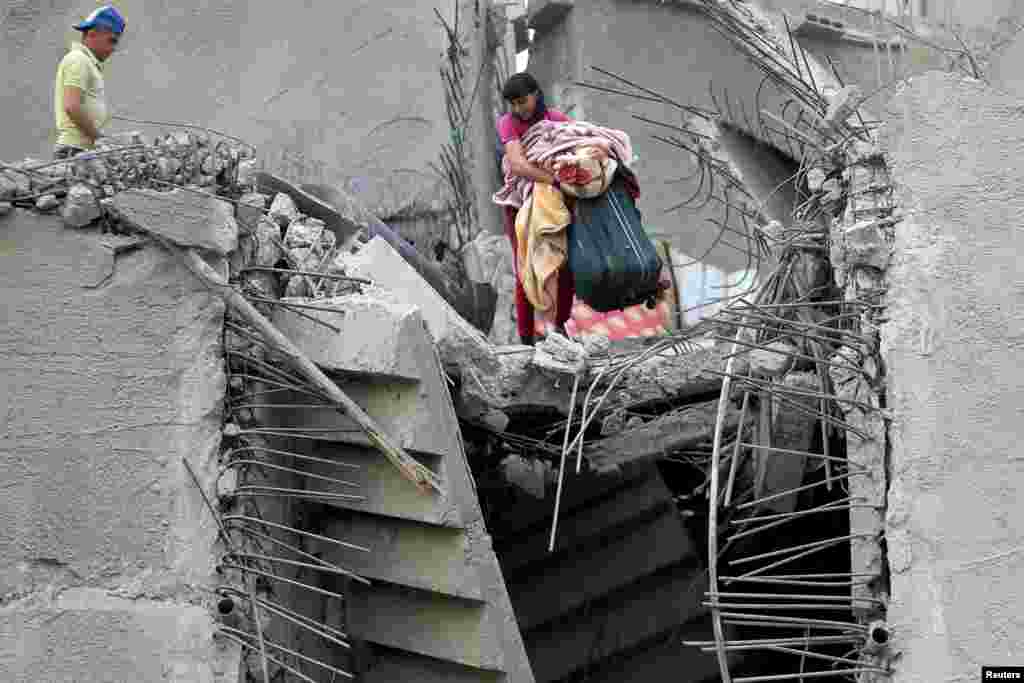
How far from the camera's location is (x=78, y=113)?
968cm

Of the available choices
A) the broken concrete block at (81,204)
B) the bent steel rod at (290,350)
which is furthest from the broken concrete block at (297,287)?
the broken concrete block at (81,204)

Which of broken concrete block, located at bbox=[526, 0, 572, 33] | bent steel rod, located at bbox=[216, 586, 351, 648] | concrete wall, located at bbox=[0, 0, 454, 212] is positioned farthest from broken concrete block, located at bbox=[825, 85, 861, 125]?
Answer: broken concrete block, located at bbox=[526, 0, 572, 33]

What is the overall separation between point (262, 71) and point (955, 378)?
7.28 m

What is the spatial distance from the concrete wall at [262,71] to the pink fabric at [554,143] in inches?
145

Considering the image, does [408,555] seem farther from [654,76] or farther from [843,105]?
[654,76]

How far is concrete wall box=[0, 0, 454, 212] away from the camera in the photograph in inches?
560

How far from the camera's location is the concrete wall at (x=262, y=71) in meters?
14.2

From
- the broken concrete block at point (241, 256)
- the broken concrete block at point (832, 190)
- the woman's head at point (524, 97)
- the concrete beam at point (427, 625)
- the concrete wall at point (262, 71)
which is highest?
the concrete wall at point (262, 71)

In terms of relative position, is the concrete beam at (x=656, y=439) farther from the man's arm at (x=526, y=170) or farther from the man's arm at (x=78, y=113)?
the man's arm at (x=78, y=113)

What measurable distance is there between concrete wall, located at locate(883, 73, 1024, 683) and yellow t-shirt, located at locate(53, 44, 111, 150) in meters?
3.86

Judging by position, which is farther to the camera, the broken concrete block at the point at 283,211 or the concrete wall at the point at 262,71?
the concrete wall at the point at 262,71

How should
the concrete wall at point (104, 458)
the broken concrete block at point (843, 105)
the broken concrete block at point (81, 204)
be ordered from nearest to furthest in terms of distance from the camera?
the concrete wall at point (104, 458) → the broken concrete block at point (81, 204) → the broken concrete block at point (843, 105)

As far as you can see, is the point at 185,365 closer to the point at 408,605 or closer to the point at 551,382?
the point at 408,605

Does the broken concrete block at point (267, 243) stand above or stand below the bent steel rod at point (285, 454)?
above
